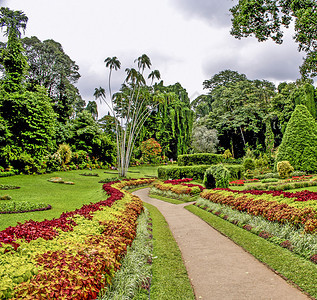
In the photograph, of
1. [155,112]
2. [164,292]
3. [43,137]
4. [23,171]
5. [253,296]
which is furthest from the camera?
[155,112]

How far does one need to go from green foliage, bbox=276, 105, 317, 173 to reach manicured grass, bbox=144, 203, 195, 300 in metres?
16.3

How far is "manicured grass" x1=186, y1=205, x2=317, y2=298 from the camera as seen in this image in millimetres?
3463

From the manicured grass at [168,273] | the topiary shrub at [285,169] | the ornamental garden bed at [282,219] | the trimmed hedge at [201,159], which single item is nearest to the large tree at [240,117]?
the trimmed hedge at [201,159]

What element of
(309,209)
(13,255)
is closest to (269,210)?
(309,209)

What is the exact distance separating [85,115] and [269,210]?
26.4 metres

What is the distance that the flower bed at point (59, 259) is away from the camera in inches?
92.3

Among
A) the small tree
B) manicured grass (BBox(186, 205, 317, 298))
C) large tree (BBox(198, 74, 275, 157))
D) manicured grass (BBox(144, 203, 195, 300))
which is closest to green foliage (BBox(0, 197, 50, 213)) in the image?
manicured grass (BBox(144, 203, 195, 300))

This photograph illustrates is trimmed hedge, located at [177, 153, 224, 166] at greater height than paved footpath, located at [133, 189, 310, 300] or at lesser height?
greater

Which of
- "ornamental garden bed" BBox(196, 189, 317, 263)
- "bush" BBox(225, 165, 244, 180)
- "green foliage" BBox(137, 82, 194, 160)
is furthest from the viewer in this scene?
"green foliage" BBox(137, 82, 194, 160)

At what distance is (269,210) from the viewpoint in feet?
20.5

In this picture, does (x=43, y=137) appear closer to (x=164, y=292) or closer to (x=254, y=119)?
(x=164, y=292)

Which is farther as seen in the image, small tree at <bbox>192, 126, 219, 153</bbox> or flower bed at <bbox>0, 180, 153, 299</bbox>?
small tree at <bbox>192, 126, 219, 153</bbox>

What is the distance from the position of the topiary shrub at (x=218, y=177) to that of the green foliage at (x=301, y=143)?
833cm

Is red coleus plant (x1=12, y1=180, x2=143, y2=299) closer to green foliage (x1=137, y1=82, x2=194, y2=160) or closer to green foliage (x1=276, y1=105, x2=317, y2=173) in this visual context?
green foliage (x1=276, y1=105, x2=317, y2=173)
